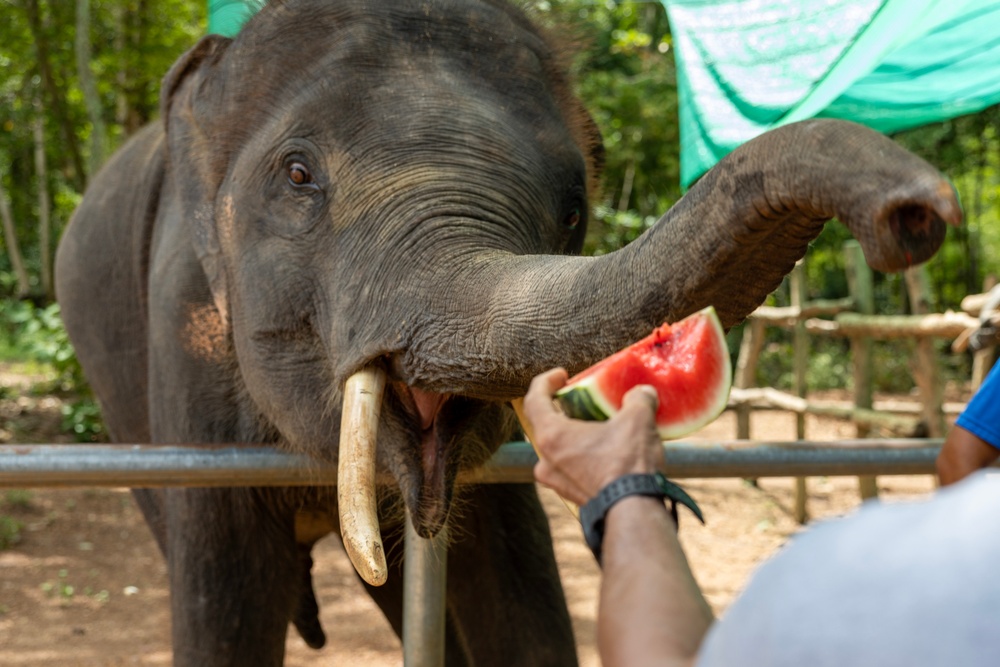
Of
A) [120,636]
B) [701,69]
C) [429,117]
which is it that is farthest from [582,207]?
[120,636]

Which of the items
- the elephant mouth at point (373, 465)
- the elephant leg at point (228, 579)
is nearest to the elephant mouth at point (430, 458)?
the elephant mouth at point (373, 465)

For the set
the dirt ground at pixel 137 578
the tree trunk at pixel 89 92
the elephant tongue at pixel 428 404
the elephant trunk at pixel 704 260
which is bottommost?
the dirt ground at pixel 137 578

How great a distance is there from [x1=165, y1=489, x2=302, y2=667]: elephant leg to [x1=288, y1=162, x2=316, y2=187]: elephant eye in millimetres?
827

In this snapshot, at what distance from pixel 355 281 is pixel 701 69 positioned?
2.47 metres

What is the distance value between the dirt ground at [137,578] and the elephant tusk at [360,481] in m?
3.38

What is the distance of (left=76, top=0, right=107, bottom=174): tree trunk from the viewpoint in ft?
25.1

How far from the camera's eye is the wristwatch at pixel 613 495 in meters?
1.01

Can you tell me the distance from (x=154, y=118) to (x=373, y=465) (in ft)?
24.2

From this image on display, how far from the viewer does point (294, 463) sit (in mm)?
2158

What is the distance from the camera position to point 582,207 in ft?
8.11

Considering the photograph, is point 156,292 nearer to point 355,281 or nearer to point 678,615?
point 355,281

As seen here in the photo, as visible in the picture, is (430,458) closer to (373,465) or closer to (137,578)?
(373,465)

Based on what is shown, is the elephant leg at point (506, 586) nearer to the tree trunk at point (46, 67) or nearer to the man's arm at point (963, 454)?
the man's arm at point (963, 454)

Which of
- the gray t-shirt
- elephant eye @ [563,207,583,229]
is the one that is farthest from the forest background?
the gray t-shirt
